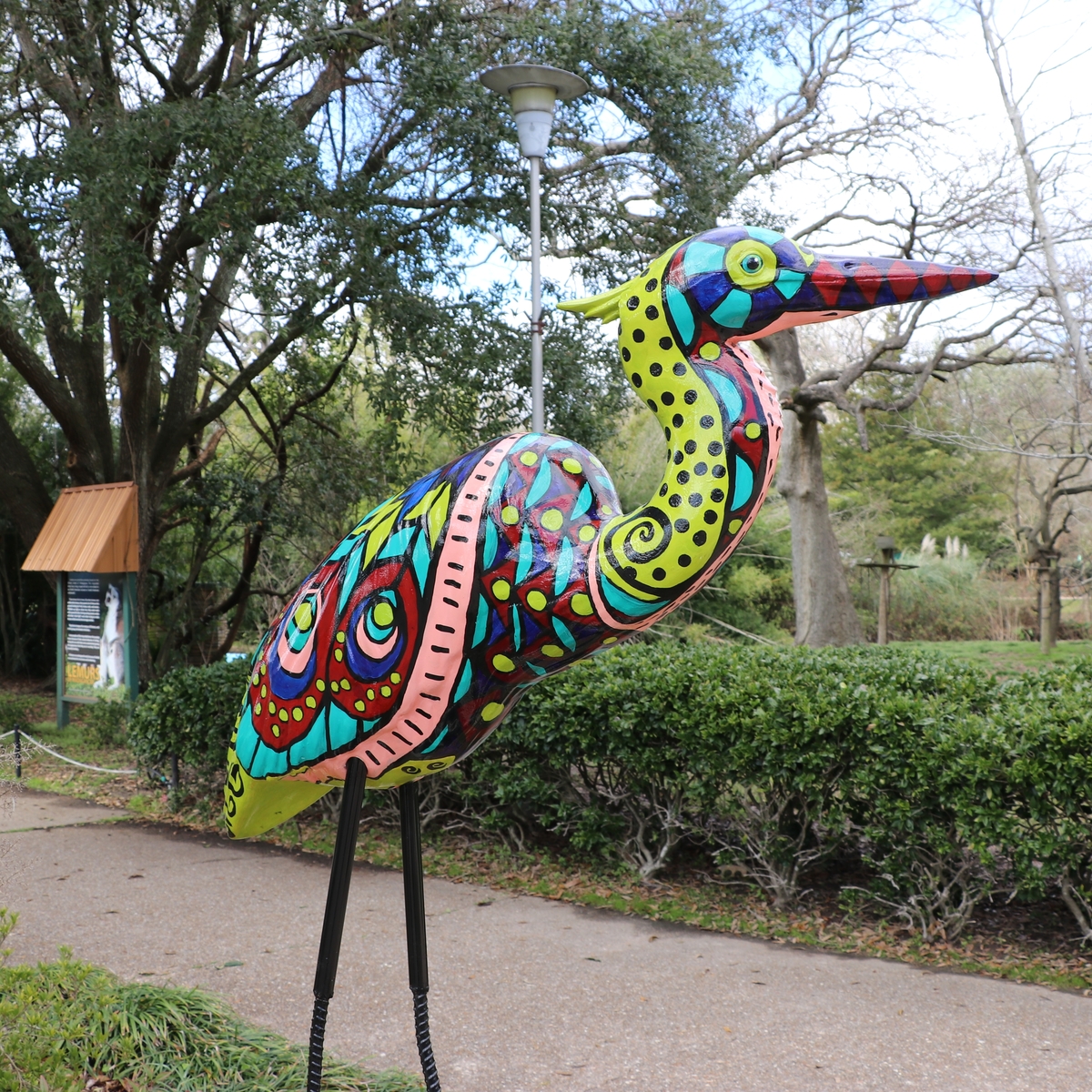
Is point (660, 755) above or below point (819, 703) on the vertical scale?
below

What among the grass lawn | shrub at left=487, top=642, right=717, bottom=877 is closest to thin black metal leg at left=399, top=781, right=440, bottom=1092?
shrub at left=487, top=642, right=717, bottom=877

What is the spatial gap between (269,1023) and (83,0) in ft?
23.9

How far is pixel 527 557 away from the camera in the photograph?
97.1 inches

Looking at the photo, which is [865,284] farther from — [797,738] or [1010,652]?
[1010,652]

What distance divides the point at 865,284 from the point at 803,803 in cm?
433

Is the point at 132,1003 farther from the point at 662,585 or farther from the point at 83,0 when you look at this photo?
the point at 83,0

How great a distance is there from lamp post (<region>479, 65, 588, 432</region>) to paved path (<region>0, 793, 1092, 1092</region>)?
10.00 feet

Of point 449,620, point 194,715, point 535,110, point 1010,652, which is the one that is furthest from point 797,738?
point 1010,652

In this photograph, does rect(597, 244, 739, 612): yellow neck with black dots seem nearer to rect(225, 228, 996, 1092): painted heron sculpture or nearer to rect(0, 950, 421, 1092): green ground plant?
rect(225, 228, 996, 1092): painted heron sculpture

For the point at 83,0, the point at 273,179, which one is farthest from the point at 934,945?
the point at 83,0

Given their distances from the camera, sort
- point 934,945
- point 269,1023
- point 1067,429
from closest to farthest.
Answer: point 269,1023, point 934,945, point 1067,429

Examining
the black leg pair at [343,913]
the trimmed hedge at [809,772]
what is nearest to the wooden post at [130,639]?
the trimmed hedge at [809,772]

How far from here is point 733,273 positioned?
2.29 metres

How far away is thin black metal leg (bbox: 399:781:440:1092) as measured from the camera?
10.2 feet
